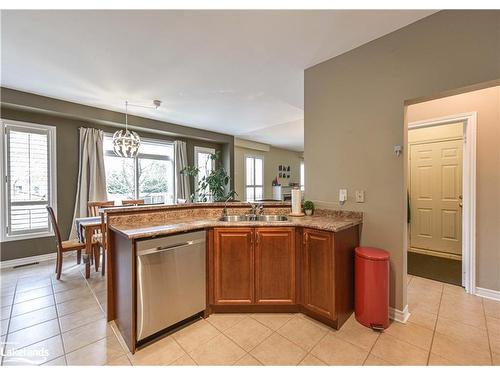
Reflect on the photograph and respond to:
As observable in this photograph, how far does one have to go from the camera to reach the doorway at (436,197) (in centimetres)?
361

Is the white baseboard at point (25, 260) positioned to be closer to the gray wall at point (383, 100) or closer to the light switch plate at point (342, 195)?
the gray wall at point (383, 100)

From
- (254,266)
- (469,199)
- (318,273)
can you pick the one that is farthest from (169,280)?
(469,199)

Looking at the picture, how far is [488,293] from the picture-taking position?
2.43m

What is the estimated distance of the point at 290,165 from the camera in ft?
29.2

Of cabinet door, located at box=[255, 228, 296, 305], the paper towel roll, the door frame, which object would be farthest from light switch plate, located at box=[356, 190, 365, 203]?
the door frame

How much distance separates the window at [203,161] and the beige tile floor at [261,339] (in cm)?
398

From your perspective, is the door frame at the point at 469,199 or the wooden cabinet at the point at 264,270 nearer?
the wooden cabinet at the point at 264,270

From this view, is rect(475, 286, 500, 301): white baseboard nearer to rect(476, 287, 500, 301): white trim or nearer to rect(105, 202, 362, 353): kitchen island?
rect(476, 287, 500, 301): white trim

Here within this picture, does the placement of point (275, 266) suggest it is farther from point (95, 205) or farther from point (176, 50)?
point (95, 205)

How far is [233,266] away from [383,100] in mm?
2112

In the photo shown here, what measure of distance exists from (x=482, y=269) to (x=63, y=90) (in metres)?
5.69

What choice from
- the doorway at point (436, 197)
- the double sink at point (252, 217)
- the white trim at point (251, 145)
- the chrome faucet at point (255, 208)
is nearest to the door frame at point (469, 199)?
the doorway at point (436, 197)

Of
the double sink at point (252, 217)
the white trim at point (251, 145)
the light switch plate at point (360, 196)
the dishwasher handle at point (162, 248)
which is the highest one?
the white trim at point (251, 145)
